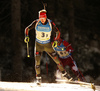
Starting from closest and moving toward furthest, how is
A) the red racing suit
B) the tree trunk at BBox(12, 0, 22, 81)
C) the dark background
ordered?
the red racing suit, the tree trunk at BBox(12, 0, 22, 81), the dark background

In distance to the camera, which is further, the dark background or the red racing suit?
the dark background

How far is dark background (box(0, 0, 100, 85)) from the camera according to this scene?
9969 mm

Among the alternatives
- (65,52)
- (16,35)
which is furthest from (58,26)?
(65,52)

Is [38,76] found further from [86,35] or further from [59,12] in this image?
[86,35]

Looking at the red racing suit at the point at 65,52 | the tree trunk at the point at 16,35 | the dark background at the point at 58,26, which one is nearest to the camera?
the red racing suit at the point at 65,52

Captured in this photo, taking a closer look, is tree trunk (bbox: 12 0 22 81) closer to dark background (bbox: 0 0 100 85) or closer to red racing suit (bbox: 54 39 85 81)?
dark background (bbox: 0 0 100 85)

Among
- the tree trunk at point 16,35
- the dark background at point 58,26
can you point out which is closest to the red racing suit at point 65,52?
the dark background at point 58,26

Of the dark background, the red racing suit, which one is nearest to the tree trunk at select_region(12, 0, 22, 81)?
the dark background

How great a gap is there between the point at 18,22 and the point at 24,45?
7.62 feet

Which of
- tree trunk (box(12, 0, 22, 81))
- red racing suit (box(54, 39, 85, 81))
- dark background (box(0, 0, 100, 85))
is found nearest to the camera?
red racing suit (box(54, 39, 85, 81))

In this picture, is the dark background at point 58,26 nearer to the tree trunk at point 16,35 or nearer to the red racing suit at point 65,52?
the tree trunk at point 16,35

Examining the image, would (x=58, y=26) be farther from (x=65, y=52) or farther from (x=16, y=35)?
(x=65, y=52)

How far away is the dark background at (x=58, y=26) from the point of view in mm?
9969

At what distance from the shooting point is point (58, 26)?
12500 millimetres
